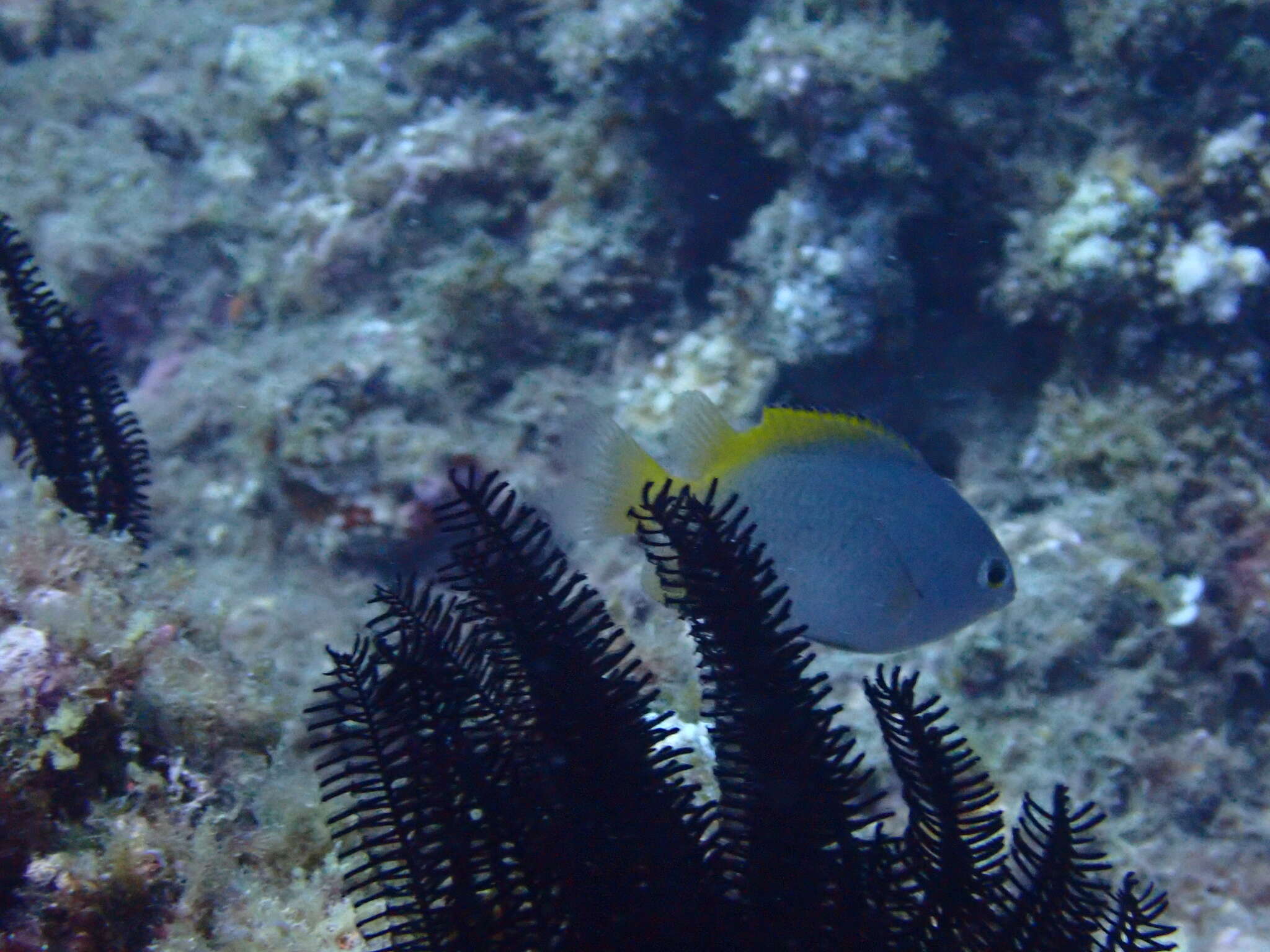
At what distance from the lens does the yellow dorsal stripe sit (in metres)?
2.43

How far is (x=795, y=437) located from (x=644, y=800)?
1.19 meters

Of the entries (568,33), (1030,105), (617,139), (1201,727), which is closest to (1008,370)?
(1030,105)

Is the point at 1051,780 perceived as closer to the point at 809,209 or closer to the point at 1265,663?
the point at 1265,663

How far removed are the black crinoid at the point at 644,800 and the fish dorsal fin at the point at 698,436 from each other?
2.32 ft

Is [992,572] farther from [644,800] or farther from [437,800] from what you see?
[437,800]

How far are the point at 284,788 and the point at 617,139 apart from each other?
5047 millimetres

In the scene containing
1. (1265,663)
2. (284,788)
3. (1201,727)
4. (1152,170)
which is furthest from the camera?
(1152,170)

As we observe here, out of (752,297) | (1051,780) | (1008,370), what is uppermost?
(752,297)

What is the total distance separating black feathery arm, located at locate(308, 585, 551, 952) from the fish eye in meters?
1.47

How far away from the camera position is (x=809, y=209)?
5.52 m

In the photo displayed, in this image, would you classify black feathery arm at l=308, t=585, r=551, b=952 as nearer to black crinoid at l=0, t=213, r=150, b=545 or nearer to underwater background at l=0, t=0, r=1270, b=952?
underwater background at l=0, t=0, r=1270, b=952

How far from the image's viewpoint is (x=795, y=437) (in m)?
2.44

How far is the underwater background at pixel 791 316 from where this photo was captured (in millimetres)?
4148

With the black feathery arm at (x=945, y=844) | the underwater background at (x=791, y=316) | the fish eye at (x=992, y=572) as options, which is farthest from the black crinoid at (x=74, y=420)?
the fish eye at (x=992, y=572)
